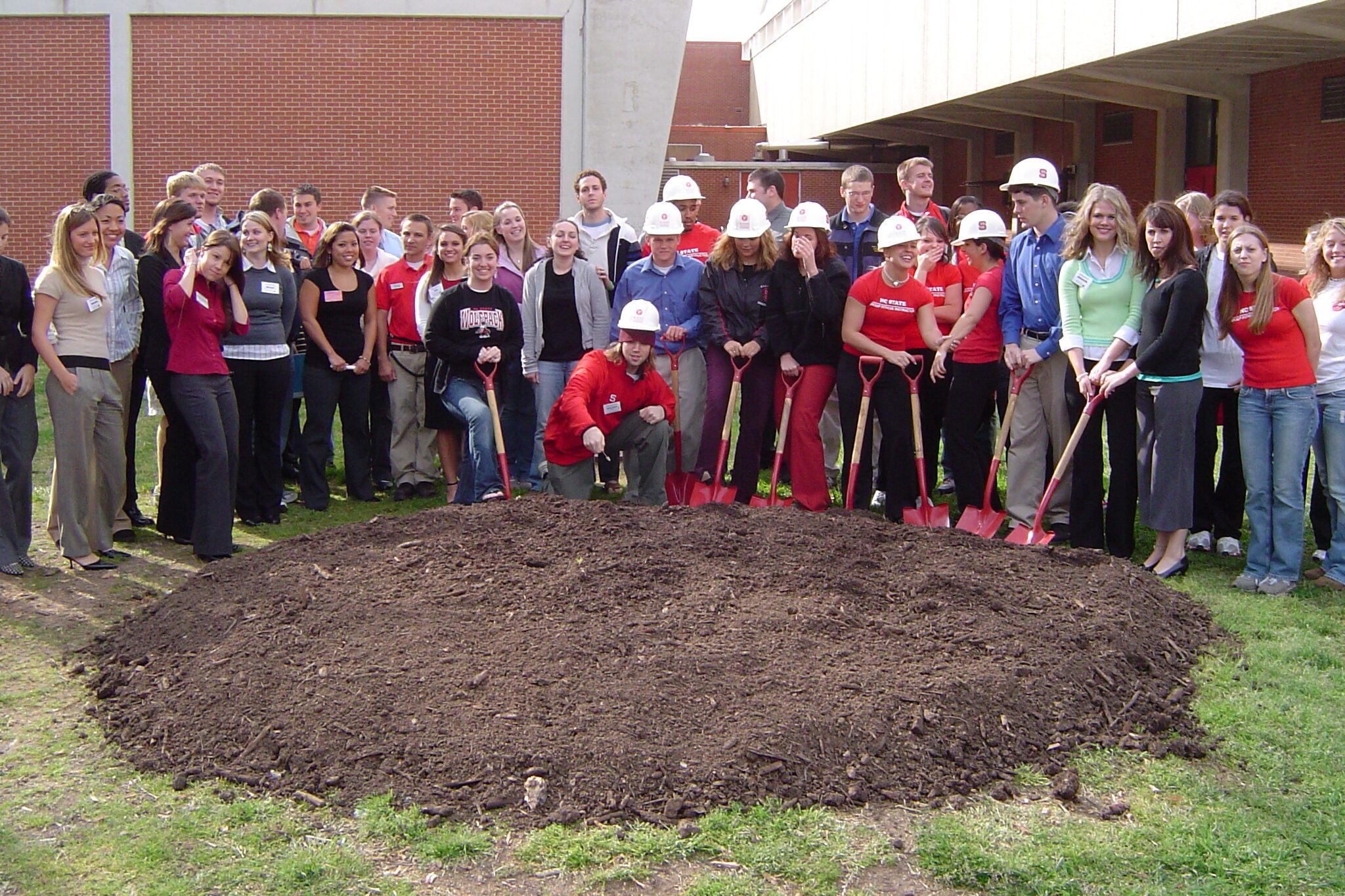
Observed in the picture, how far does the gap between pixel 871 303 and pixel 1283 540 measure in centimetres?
286

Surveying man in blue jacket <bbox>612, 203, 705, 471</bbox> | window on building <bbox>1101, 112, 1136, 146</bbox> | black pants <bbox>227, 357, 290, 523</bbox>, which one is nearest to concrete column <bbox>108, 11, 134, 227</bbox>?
black pants <bbox>227, 357, 290, 523</bbox>

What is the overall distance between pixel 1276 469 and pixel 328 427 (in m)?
6.25

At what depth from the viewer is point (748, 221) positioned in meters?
8.54

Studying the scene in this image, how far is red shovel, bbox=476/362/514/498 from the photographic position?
27.5ft

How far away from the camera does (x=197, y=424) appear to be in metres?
7.55

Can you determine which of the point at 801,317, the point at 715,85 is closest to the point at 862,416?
the point at 801,317

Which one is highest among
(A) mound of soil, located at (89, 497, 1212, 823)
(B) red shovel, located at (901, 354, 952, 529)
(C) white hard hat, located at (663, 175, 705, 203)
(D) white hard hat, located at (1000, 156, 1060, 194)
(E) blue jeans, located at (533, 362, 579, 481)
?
(C) white hard hat, located at (663, 175, 705, 203)

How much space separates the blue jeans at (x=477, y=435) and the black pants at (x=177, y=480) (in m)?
1.74

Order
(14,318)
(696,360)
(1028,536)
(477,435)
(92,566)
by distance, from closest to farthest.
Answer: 1. (14,318)
2. (92,566)
3. (1028,536)
4. (477,435)
5. (696,360)

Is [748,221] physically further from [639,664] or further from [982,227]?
[639,664]

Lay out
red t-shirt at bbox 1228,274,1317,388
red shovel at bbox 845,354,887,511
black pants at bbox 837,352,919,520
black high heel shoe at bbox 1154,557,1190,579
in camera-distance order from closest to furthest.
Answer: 1. red t-shirt at bbox 1228,274,1317,388
2. black high heel shoe at bbox 1154,557,1190,579
3. red shovel at bbox 845,354,887,511
4. black pants at bbox 837,352,919,520

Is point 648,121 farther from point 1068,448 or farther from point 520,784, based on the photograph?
point 520,784

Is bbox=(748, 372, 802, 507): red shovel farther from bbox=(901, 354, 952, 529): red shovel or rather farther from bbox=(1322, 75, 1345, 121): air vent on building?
bbox=(1322, 75, 1345, 121): air vent on building

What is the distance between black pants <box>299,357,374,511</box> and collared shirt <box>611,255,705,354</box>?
205 centimetres
